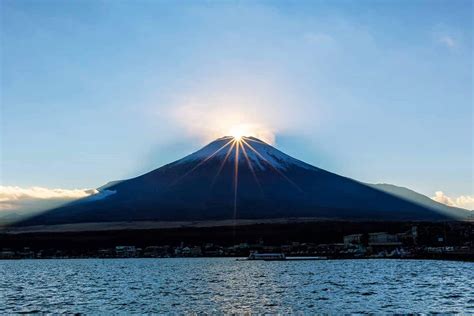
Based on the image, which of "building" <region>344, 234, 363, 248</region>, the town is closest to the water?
the town

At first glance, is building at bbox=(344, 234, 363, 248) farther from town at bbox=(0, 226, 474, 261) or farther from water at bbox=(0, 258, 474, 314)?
water at bbox=(0, 258, 474, 314)

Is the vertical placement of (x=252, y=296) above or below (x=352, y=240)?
below

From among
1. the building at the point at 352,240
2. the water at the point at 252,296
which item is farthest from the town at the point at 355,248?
the water at the point at 252,296

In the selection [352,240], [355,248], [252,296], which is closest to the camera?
[252,296]

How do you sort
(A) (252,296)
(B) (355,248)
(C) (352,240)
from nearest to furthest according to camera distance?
(A) (252,296)
(B) (355,248)
(C) (352,240)

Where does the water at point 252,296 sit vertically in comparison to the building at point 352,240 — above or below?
below

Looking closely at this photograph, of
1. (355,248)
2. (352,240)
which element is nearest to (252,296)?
(355,248)

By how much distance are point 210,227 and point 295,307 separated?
152m

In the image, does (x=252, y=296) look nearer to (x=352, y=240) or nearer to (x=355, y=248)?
(x=355, y=248)

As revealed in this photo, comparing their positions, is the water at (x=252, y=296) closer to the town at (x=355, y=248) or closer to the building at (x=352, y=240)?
the town at (x=355, y=248)

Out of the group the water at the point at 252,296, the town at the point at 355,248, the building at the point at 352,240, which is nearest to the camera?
the water at the point at 252,296

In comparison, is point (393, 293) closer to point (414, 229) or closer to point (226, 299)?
point (226, 299)

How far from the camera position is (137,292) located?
58219mm

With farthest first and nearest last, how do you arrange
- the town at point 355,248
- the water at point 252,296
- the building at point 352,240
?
the building at point 352,240, the town at point 355,248, the water at point 252,296
